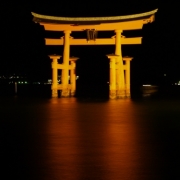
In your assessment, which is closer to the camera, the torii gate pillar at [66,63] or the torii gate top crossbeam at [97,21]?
the torii gate top crossbeam at [97,21]

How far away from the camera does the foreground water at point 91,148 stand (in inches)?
209

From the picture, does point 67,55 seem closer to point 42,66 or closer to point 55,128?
point 55,128

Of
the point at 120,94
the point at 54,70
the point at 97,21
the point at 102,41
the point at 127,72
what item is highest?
the point at 97,21

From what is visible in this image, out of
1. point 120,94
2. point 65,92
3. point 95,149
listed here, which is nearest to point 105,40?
point 120,94

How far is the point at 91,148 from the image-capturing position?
7.14m

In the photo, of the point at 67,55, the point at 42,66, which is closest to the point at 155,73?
the point at 42,66

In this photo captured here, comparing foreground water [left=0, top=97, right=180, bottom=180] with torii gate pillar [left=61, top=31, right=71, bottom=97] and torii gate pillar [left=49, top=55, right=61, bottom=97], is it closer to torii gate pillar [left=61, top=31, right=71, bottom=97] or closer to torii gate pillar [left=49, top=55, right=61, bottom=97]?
torii gate pillar [left=49, top=55, right=61, bottom=97]

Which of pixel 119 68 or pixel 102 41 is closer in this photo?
pixel 119 68

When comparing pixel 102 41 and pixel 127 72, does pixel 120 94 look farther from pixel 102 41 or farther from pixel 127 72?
pixel 102 41

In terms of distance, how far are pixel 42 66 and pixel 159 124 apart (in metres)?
28.5

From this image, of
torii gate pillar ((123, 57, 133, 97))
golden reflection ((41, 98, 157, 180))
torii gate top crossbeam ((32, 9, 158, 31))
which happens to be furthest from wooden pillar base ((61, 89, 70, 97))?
golden reflection ((41, 98, 157, 180))

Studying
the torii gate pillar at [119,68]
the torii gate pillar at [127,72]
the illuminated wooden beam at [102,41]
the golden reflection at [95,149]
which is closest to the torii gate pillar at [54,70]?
the illuminated wooden beam at [102,41]

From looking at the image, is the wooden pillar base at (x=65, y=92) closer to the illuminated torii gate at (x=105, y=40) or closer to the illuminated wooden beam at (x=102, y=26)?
the illuminated torii gate at (x=105, y=40)

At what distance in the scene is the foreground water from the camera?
532 cm
